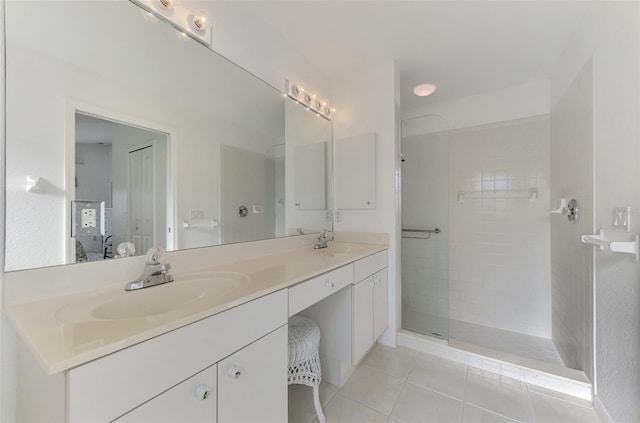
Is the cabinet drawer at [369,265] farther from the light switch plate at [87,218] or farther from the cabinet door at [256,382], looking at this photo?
the light switch plate at [87,218]

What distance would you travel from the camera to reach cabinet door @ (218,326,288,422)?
0.72 metres

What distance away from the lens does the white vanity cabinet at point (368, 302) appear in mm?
1444

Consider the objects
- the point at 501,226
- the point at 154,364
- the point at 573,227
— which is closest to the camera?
the point at 154,364

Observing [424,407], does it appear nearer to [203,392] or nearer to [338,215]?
[203,392]

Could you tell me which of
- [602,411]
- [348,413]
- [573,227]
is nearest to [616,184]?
[573,227]

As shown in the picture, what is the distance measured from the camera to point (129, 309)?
0.80m

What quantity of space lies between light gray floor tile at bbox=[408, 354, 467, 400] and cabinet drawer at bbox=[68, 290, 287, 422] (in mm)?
1285

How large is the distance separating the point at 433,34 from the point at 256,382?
87.4 inches

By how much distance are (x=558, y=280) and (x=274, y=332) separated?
95.0 inches

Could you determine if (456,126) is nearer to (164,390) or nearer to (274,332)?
(274,332)

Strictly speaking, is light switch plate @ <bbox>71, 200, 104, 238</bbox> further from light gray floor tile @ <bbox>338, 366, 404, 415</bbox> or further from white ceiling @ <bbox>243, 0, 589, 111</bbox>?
light gray floor tile @ <bbox>338, 366, 404, 415</bbox>

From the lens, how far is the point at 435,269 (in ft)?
8.49

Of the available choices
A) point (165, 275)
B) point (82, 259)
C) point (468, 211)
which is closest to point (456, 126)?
point (468, 211)

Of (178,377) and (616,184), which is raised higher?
(616,184)
